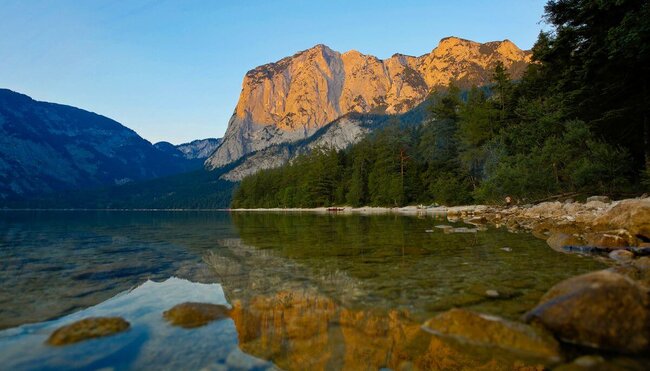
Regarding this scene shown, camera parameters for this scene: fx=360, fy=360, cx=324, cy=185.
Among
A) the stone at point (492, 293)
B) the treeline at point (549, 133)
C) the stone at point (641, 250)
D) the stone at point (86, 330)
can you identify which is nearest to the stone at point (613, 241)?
the stone at point (641, 250)

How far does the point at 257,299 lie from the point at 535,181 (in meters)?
34.8

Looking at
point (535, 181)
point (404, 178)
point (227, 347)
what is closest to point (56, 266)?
point (227, 347)

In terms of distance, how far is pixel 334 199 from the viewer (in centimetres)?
9581

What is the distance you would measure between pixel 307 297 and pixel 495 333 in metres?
4.15

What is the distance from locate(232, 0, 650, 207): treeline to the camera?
2162cm

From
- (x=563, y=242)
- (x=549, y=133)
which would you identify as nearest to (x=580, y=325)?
(x=563, y=242)

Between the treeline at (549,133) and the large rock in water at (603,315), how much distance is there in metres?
18.7

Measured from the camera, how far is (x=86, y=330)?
6031mm

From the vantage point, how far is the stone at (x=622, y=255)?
10.5m

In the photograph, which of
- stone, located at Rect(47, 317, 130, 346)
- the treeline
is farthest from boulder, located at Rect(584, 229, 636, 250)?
stone, located at Rect(47, 317, 130, 346)

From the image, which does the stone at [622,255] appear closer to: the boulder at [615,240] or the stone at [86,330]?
the boulder at [615,240]

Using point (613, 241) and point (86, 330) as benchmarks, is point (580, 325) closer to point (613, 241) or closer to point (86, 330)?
point (86, 330)

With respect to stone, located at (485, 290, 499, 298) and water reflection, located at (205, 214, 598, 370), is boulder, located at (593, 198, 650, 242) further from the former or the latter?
stone, located at (485, 290, 499, 298)

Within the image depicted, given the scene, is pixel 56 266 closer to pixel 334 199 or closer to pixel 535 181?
pixel 535 181
